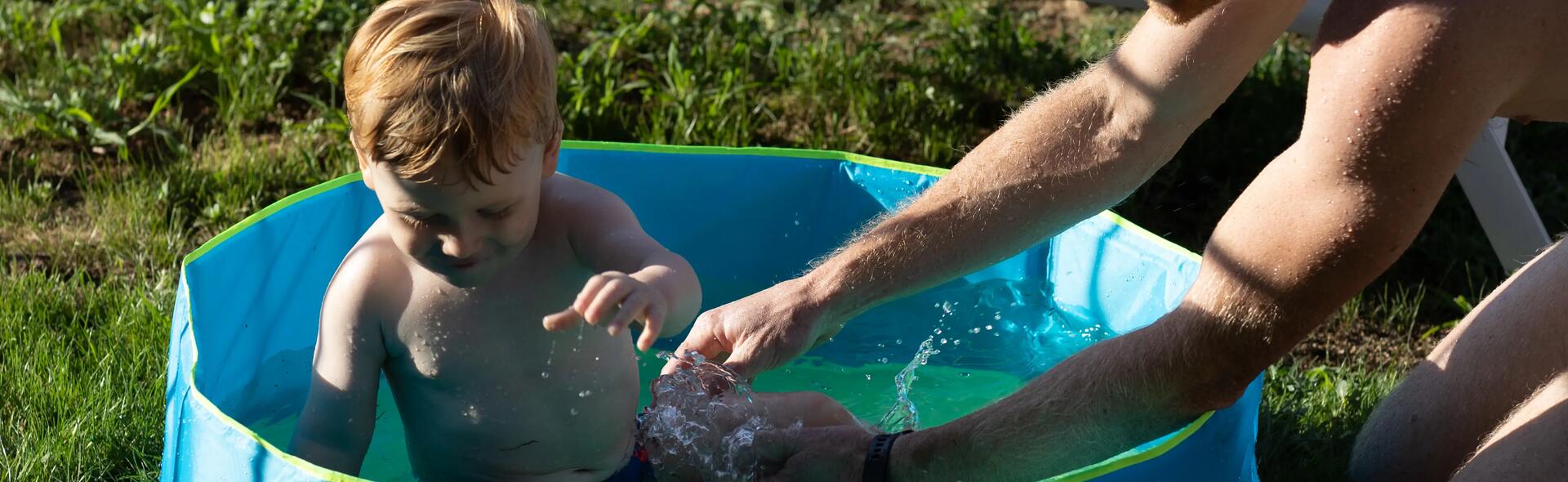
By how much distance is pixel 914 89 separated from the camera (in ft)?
10.4

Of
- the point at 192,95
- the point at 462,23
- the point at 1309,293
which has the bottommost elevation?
the point at 192,95

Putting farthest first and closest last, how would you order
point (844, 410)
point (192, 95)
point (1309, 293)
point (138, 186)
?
point (192, 95), point (138, 186), point (844, 410), point (1309, 293)

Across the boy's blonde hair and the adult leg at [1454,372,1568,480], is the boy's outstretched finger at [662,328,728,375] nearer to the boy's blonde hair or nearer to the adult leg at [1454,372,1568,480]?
the boy's blonde hair

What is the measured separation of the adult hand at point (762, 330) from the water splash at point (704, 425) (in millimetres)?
24

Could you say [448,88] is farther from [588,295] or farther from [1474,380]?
[1474,380]

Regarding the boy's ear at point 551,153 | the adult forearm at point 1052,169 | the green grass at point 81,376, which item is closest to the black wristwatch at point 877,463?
the adult forearm at point 1052,169

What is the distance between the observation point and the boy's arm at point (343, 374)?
1.71m

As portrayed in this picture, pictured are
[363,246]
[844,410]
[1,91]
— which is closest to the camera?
[363,246]

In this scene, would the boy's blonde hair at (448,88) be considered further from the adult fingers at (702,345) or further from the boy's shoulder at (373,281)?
the adult fingers at (702,345)

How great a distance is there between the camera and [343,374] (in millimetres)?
1727

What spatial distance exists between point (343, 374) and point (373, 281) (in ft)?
0.40

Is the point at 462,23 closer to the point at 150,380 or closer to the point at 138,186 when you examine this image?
the point at 150,380

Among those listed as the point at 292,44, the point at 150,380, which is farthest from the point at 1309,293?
the point at 292,44

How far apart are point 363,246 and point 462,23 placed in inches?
14.2
